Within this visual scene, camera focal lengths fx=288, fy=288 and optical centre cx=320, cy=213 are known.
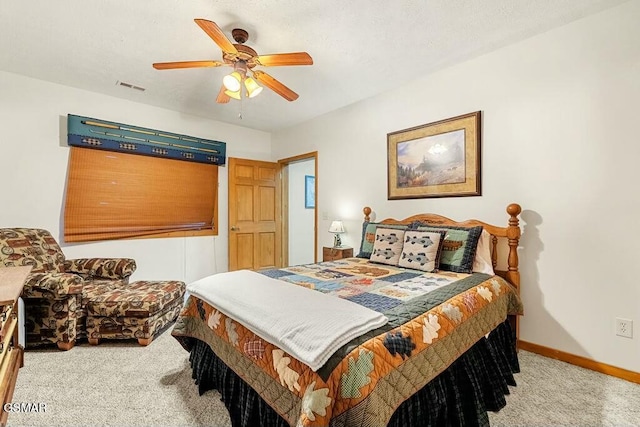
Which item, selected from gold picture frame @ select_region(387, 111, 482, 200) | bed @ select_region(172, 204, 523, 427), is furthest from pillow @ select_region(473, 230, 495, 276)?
gold picture frame @ select_region(387, 111, 482, 200)

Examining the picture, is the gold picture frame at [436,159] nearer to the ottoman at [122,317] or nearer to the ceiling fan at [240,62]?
the ceiling fan at [240,62]

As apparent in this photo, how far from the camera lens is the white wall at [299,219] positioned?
17.5ft

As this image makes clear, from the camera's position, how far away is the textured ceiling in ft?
6.47

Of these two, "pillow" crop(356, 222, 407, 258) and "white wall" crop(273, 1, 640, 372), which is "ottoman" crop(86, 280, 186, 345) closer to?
"pillow" crop(356, 222, 407, 258)

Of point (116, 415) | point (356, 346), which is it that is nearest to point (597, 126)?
point (356, 346)

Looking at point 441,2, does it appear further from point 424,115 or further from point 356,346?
point 356,346

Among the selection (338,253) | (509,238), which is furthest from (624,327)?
(338,253)

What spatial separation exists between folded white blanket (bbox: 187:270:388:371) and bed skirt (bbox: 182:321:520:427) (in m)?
0.38

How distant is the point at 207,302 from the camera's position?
172 centimetres

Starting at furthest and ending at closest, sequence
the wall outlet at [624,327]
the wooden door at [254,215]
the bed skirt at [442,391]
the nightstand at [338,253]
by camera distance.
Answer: the wooden door at [254,215] < the nightstand at [338,253] < the wall outlet at [624,327] < the bed skirt at [442,391]

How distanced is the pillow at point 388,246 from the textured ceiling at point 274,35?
5.25ft

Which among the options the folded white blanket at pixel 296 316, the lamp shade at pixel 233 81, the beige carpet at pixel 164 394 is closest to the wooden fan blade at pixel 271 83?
the lamp shade at pixel 233 81

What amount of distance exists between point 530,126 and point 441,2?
4.00 feet

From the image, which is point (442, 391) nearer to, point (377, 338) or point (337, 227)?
point (377, 338)
